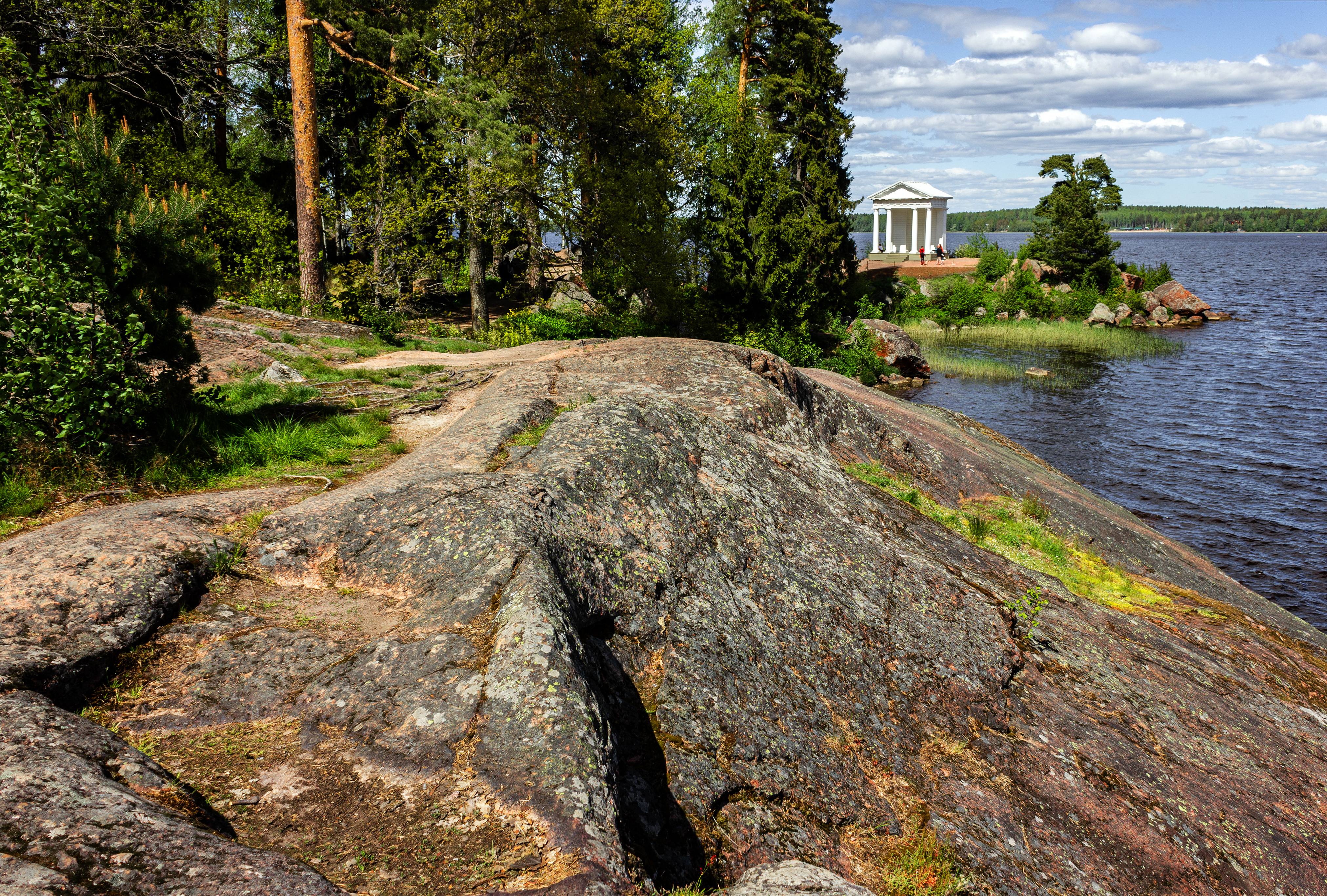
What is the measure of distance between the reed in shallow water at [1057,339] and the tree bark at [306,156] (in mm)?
33993

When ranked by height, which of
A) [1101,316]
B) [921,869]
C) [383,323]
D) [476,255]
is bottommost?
[921,869]

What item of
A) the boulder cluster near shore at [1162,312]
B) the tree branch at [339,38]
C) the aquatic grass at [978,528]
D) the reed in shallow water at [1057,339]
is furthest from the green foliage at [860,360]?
the boulder cluster near shore at [1162,312]

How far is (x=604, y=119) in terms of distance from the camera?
23109 mm

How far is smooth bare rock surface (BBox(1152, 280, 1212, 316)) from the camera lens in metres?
55.0

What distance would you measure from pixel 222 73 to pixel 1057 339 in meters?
44.4

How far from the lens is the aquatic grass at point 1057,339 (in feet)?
144

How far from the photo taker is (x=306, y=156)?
18.2 meters

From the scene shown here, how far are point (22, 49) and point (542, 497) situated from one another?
74.3ft

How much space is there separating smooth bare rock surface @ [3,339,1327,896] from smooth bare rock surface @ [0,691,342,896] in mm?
90

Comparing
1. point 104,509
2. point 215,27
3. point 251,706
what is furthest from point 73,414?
point 215,27

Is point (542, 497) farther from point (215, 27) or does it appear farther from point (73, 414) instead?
point (215, 27)

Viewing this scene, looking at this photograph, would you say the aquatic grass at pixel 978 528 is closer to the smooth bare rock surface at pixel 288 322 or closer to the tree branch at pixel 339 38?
the smooth bare rock surface at pixel 288 322

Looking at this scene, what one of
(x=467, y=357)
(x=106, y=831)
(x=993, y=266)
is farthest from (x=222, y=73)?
(x=993, y=266)

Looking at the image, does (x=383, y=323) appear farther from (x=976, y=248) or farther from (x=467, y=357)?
(x=976, y=248)
